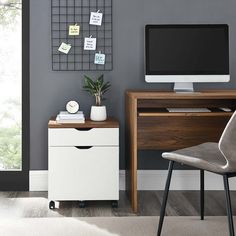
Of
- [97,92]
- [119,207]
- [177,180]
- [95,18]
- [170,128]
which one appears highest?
[95,18]

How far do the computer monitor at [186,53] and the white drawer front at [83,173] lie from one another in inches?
24.0

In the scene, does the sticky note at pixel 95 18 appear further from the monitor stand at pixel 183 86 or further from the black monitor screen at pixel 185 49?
the monitor stand at pixel 183 86

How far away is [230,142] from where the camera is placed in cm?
243

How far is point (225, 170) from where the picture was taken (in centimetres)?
251

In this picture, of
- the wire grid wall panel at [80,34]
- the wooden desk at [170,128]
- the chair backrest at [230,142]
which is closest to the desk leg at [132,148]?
the wooden desk at [170,128]

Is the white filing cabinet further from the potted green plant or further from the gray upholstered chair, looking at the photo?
the gray upholstered chair

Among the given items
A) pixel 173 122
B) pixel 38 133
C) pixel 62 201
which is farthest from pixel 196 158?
pixel 38 133

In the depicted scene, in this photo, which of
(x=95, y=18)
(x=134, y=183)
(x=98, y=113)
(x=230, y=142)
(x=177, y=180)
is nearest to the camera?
(x=230, y=142)

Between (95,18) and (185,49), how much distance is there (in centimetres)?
65

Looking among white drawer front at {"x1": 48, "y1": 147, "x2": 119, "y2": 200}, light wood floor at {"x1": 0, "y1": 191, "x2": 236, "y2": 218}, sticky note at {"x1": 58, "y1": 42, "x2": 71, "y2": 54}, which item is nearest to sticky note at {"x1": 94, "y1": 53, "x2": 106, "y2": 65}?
sticky note at {"x1": 58, "y1": 42, "x2": 71, "y2": 54}

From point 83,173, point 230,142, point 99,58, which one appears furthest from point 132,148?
point 230,142

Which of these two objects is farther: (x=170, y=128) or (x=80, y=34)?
(x=80, y=34)

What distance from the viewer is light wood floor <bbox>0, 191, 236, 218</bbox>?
11.0 ft

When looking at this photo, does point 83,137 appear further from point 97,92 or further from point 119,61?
point 119,61
